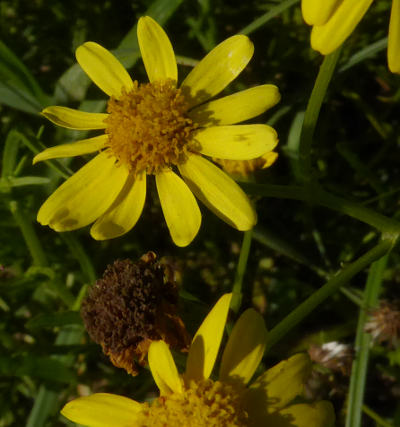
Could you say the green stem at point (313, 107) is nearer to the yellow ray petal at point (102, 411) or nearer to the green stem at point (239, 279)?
the green stem at point (239, 279)

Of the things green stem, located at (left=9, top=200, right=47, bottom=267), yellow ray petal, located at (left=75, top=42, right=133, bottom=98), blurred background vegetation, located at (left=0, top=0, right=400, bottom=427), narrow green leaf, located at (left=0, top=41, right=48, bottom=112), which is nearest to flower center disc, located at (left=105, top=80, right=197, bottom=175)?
yellow ray petal, located at (left=75, top=42, right=133, bottom=98)

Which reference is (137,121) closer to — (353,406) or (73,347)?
(73,347)

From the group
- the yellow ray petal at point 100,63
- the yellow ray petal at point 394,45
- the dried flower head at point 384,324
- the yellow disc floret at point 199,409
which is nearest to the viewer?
the yellow ray petal at point 394,45

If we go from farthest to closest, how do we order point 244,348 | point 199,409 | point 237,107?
1. point 237,107
2. point 244,348
3. point 199,409

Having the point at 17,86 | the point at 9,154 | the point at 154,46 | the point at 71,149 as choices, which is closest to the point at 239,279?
the point at 71,149

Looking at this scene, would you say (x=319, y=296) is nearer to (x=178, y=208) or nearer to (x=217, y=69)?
(x=178, y=208)

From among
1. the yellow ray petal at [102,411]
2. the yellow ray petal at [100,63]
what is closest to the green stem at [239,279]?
the yellow ray petal at [102,411]

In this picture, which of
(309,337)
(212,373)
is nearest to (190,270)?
(309,337)
